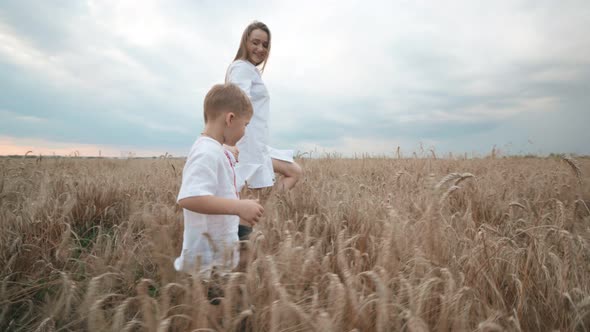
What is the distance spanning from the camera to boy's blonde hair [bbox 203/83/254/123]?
171cm

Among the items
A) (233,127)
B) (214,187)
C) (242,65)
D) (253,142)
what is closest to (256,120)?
(253,142)

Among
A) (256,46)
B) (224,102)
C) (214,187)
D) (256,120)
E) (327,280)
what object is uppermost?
(256,46)

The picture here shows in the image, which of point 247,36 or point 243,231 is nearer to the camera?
point 243,231

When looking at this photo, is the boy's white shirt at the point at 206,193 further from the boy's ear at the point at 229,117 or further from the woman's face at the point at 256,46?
the woman's face at the point at 256,46

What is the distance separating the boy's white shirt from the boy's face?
0.08 m

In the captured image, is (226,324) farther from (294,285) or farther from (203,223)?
(203,223)

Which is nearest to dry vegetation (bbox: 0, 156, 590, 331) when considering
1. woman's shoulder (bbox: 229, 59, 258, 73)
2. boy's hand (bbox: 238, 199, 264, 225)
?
boy's hand (bbox: 238, 199, 264, 225)

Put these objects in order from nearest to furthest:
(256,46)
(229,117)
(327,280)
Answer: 1. (327,280)
2. (229,117)
3. (256,46)

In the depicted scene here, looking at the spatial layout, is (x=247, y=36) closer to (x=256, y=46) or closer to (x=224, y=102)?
(x=256, y=46)

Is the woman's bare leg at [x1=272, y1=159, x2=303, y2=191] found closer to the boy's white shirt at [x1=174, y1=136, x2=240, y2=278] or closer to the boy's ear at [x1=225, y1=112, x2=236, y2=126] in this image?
the boy's white shirt at [x1=174, y1=136, x2=240, y2=278]

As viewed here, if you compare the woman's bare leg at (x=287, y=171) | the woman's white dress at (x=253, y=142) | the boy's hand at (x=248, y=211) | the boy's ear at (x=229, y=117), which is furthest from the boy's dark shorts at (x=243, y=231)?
the woman's bare leg at (x=287, y=171)

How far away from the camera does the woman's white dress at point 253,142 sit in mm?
3078

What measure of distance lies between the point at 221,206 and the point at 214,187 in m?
0.13

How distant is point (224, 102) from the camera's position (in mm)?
1714
